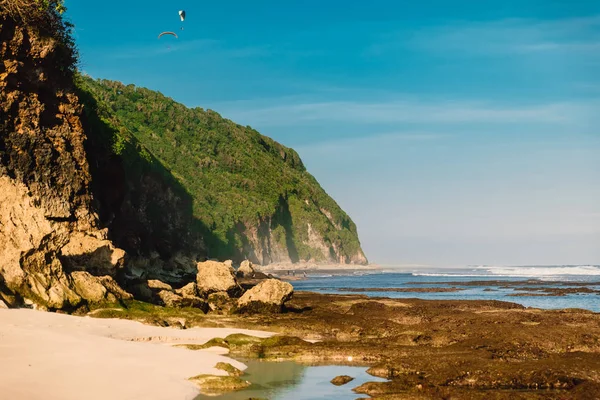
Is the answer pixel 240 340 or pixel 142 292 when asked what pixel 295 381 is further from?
pixel 142 292

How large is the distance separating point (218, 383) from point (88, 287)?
49.7 feet

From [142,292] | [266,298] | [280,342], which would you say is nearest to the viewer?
[280,342]

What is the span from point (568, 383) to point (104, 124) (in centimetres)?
4708

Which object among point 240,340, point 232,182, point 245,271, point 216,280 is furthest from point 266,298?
point 232,182

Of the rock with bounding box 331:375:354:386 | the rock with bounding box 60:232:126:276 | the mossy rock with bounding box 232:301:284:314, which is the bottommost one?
the rock with bounding box 331:375:354:386

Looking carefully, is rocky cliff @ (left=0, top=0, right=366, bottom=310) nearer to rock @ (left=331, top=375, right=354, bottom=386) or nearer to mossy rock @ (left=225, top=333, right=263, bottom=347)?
mossy rock @ (left=225, top=333, right=263, bottom=347)

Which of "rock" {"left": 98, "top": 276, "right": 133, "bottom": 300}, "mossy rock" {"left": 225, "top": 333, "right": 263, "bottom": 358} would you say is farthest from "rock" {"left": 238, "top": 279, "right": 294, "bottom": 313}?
"mossy rock" {"left": 225, "top": 333, "right": 263, "bottom": 358}

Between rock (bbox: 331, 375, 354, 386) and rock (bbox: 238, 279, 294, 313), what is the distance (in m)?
16.9

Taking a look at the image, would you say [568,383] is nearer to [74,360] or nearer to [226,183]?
[74,360]

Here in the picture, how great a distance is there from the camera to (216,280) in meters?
41.2

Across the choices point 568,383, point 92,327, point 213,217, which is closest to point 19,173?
point 92,327

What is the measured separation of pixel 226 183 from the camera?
152750 millimetres

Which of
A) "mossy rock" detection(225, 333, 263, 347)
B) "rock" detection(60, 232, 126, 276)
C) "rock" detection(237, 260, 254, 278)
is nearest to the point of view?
"mossy rock" detection(225, 333, 263, 347)

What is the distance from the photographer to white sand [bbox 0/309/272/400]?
1406cm
